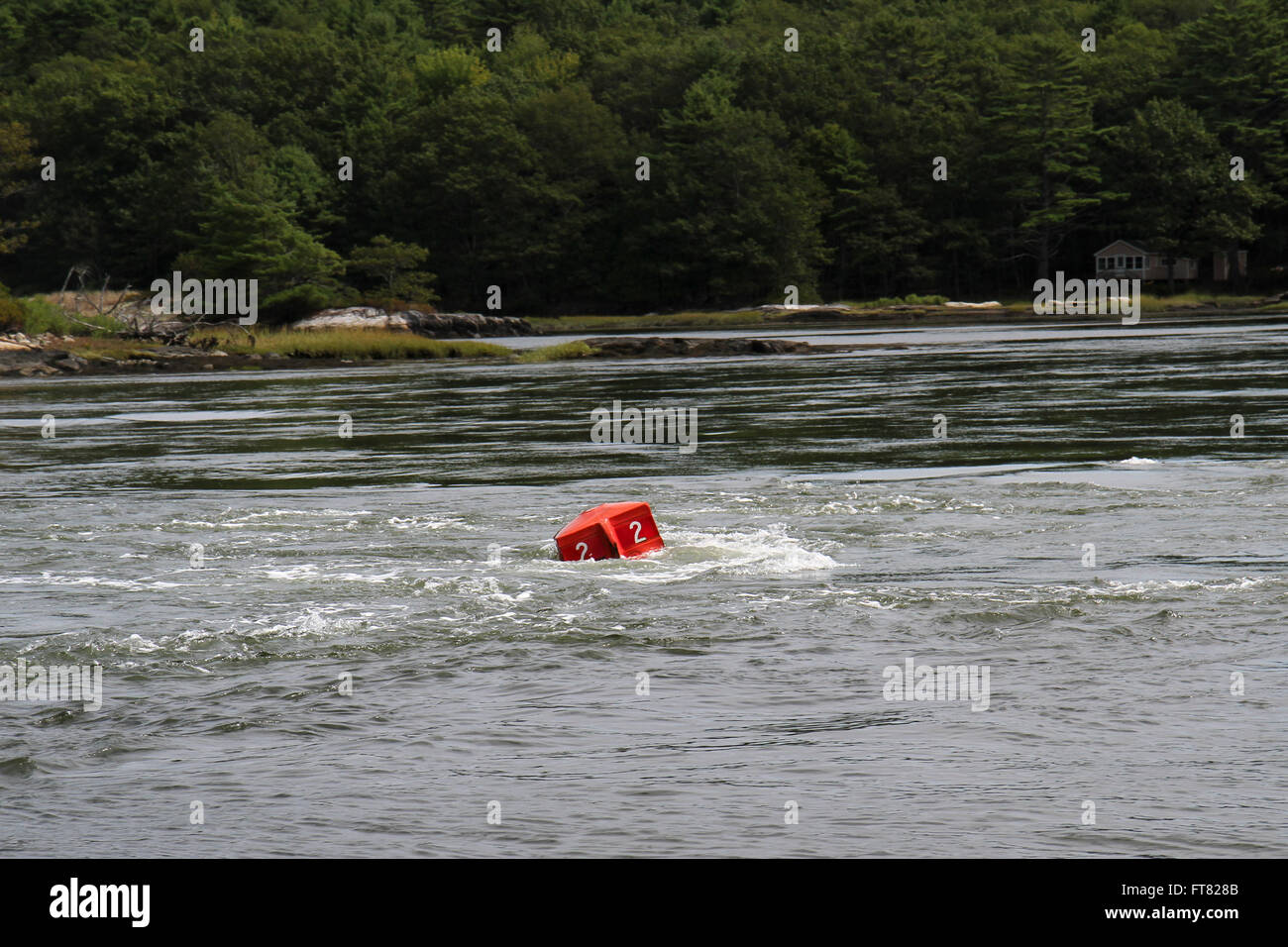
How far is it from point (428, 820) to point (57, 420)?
114 ft

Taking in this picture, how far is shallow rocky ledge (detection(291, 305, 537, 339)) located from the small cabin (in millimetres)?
53414

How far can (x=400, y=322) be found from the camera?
86.3 m

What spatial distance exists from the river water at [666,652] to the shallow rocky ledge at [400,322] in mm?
56788

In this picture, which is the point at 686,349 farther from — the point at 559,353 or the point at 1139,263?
the point at 1139,263

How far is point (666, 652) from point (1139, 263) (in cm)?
11602

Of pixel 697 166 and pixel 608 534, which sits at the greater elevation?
pixel 697 166

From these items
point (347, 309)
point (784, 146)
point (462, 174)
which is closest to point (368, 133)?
point (462, 174)

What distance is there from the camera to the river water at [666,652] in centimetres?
916

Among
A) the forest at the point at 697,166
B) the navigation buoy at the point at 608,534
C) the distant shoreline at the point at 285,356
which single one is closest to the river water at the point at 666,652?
the navigation buoy at the point at 608,534

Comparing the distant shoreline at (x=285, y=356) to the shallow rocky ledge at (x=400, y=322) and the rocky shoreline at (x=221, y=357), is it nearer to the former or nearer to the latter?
the rocky shoreline at (x=221, y=357)

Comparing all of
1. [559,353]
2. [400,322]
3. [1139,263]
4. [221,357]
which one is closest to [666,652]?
[559,353]

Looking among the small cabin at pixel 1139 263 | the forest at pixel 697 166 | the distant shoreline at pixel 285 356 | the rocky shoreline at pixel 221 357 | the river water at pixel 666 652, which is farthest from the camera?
the small cabin at pixel 1139 263

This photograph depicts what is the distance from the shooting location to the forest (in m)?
120
